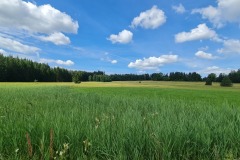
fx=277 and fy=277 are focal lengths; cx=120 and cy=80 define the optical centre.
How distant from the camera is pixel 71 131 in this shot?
464 centimetres

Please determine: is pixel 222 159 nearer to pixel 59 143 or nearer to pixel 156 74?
pixel 59 143

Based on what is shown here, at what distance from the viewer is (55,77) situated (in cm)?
14438

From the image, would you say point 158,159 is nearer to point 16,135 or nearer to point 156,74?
point 16,135

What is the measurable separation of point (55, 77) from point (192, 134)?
472ft

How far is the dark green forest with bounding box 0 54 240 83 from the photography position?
385 ft

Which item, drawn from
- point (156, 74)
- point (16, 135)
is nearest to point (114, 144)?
point (16, 135)

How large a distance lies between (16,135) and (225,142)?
3.60m

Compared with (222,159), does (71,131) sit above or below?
above

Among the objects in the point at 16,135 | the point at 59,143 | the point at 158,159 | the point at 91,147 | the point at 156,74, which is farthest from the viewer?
the point at 156,74

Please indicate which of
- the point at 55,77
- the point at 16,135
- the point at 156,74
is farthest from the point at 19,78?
the point at 16,135

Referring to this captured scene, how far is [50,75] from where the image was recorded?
141750 millimetres

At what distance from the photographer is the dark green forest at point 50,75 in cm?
11725

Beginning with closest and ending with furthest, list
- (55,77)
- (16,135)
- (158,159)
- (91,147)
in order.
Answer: (158,159)
(91,147)
(16,135)
(55,77)

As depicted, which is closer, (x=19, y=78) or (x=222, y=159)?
(x=222, y=159)
